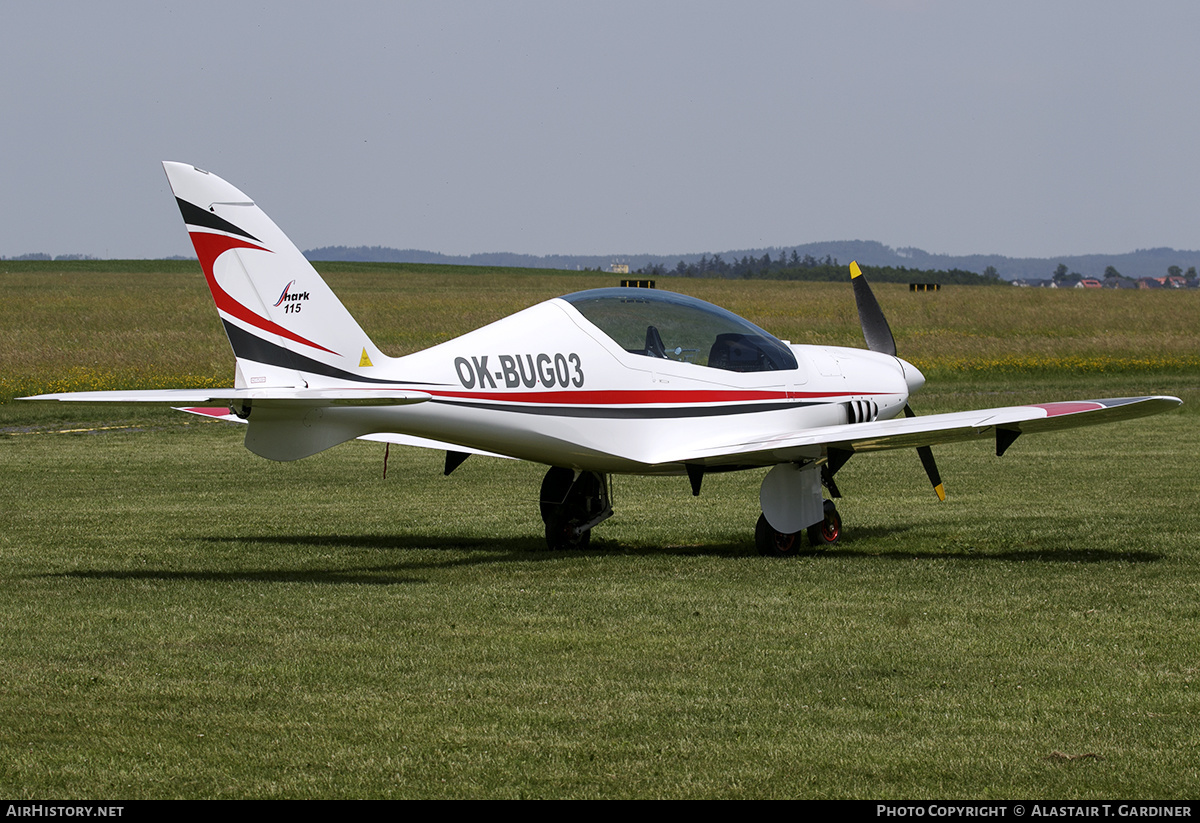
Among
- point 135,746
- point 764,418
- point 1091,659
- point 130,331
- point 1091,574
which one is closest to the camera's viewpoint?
point 135,746

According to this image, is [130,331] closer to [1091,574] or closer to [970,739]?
[1091,574]

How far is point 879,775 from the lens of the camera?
209 inches

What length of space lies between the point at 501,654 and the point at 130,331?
38881 millimetres

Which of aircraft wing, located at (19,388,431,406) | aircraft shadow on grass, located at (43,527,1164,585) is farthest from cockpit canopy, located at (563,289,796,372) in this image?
aircraft wing, located at (19,388,431,406)

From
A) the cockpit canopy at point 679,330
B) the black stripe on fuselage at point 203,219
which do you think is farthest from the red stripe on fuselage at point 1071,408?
the black stripe on fuselage at point 203,219

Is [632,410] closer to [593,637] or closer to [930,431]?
[930,431]

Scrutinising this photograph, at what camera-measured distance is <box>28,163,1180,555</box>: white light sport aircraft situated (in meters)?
9.82

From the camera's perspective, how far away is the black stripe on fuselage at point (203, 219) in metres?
9.73

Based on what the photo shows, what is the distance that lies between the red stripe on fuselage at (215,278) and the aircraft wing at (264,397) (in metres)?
0.62

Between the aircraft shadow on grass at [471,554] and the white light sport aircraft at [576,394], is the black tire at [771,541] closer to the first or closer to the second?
the white light sport aircraft at [576,394]

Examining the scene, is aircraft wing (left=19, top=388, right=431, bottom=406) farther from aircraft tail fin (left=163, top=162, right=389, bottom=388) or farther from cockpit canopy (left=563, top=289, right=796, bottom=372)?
cockpit canopy (left=563, top=289, right=796, bottom=372)

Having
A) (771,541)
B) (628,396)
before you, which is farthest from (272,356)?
(771,541)

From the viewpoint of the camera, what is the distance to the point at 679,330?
11688mm
